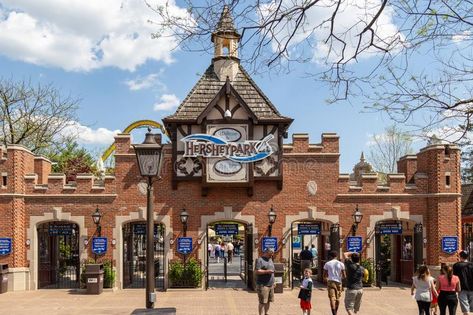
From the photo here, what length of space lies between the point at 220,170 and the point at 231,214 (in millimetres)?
1688

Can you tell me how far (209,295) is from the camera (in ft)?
64.5

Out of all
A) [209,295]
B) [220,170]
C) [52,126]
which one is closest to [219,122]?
[220,170]

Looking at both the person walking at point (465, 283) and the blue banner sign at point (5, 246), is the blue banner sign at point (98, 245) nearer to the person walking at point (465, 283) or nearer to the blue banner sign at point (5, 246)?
the blue banner sign at point (5, 246)

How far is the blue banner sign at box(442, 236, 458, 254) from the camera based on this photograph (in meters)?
21.3

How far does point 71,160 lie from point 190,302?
22292mm

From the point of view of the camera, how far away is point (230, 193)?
2158 centimetres

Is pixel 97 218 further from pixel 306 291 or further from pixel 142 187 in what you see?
pixel 306 291

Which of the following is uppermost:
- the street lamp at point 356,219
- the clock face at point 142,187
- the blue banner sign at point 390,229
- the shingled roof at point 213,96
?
the shingled roof at point 213,96

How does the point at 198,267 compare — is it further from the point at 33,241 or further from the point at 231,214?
the point at 33,241

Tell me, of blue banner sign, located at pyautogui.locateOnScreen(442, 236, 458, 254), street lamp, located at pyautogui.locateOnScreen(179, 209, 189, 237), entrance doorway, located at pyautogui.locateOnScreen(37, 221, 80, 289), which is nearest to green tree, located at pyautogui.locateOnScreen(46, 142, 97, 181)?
entrance doorway, located at pyautogui.locateOnScreen(37, 221, 80, 289)

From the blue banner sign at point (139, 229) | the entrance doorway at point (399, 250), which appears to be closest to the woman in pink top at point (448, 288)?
the entrance doorway at point (399, 250)

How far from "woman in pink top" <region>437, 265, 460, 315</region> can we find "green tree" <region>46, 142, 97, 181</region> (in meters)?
25.4

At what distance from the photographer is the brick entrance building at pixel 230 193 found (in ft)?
69.6

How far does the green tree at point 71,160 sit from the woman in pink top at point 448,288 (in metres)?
25.4
